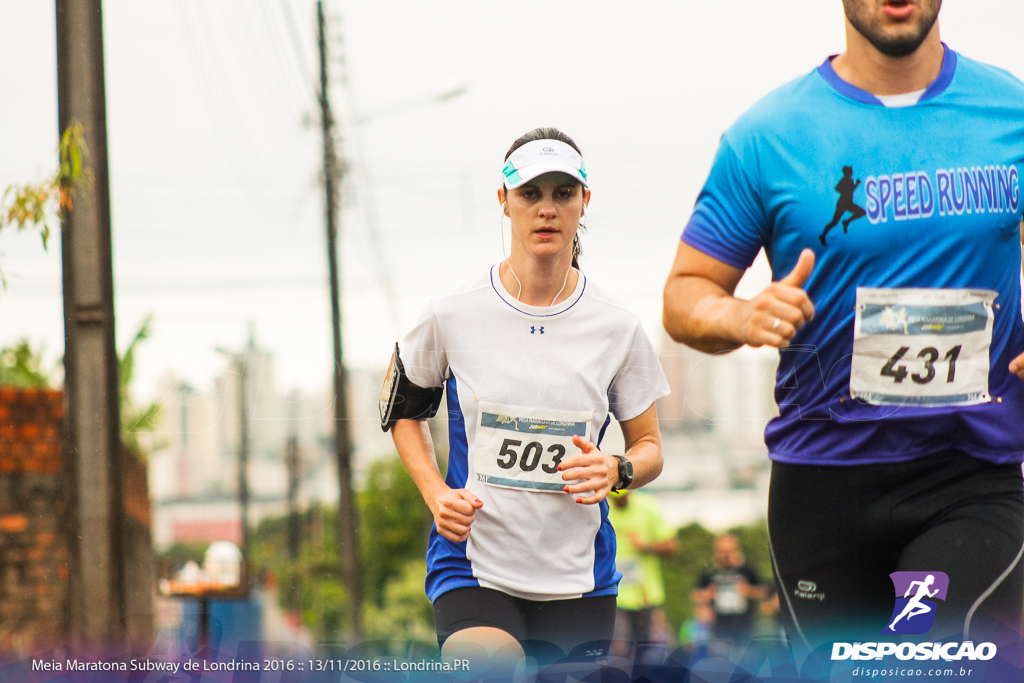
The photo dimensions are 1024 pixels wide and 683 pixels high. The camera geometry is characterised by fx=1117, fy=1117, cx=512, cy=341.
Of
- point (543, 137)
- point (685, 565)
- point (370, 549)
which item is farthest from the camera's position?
point (685, 565)

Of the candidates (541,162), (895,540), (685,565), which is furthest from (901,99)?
(685,565)

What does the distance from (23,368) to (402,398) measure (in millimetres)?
4332

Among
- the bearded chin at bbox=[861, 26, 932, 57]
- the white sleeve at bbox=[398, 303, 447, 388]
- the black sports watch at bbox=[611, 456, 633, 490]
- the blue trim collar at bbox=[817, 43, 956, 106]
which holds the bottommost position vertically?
the black sports watch at bbox=[611, 456, 633, 490]

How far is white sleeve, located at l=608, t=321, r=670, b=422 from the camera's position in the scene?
3.15 m

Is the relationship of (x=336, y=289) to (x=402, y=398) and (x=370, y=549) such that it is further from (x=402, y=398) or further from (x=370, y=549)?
(x=370, y=549)

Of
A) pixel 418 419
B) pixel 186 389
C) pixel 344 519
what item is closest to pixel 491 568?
pixel 418 419

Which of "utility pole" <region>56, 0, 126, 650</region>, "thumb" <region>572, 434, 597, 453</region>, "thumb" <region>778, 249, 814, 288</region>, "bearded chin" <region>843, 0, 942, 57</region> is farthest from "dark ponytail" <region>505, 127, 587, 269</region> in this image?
"utility pole" <region>56, 0, 126, 650</region>

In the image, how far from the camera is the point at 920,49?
265 centimetres

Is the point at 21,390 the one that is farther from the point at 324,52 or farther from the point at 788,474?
the point at 324,52

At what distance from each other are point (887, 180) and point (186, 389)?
2.29 m

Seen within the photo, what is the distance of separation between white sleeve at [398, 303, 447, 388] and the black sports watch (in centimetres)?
55

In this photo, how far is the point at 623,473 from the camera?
2.96m

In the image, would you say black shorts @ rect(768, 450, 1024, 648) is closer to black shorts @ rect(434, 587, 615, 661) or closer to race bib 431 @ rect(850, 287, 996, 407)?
race bib 431 @ rect(850, 287, 996, 407)

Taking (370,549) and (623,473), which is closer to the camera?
(623,473)
